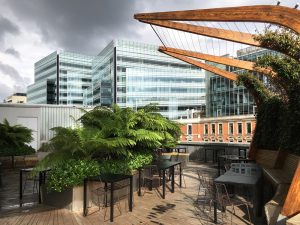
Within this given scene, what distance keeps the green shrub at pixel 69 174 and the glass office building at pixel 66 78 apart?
8496cm

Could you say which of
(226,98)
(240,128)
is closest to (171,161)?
(240,128)

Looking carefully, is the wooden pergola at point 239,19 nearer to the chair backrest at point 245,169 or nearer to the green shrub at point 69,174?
the chair backrest at point 245,169

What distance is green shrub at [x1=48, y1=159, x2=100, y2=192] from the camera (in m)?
6.00

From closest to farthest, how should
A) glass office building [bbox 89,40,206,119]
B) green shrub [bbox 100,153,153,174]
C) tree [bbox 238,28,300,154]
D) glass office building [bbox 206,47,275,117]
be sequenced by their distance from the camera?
1. tree [bbox 238,28,300,154]
2. green shrub [bbox 100,153,153,174]
3. glass office building [bbox 206,47,275,117]
4. glass office building [bbox 89,40,206,119]

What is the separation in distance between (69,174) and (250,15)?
15.2 feet

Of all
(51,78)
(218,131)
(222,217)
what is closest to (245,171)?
(222,217)

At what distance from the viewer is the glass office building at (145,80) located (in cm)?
6956

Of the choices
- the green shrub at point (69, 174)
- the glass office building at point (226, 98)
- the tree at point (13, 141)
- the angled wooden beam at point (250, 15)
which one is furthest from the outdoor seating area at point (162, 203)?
the glass office building at point (226, 98)

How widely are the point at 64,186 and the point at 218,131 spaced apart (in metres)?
43.7

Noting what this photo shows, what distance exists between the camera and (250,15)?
5305mm

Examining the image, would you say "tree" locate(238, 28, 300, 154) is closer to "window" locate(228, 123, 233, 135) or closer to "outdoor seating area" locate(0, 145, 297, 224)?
"outdoor seating area" locate(0, 145, 297, 224)

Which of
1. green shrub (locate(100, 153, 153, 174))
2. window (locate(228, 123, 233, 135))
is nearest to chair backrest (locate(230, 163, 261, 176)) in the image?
green shrub (locate(100, 153, 153, 174))

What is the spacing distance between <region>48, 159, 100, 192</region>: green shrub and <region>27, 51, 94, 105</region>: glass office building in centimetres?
8496

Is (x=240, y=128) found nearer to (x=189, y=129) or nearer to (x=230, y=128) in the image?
(x=230, y=128)
